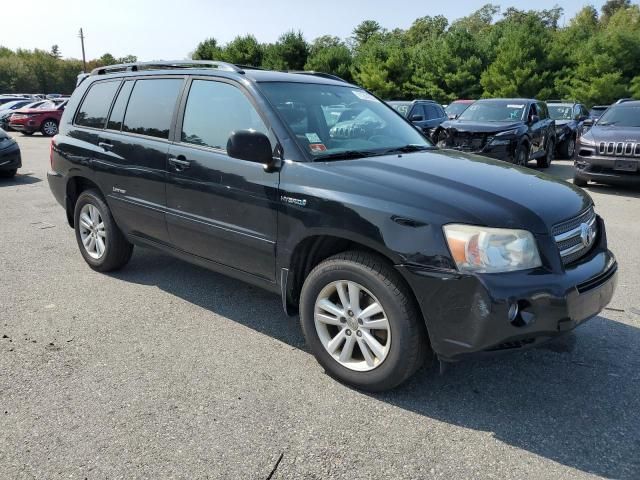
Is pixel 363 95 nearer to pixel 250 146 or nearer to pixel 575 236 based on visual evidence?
pixel 250 146

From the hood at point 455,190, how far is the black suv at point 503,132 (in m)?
7.91

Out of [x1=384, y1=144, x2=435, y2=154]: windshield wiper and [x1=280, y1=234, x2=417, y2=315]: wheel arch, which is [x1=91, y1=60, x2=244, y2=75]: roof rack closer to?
[x1=384, y1=144, x2=435, y2=154]: windshield wiper

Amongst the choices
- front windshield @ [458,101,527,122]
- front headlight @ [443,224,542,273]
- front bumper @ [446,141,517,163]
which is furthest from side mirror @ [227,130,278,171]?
front windshield @ [458,101,527,122]

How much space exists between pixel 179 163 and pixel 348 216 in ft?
5.20

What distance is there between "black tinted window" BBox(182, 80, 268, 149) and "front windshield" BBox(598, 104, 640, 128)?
879cm

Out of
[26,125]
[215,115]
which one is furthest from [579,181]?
[26,125]

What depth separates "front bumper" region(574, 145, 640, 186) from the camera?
Answer: 927cm

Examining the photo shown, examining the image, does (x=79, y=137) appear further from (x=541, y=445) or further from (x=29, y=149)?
(x=29, y=149)

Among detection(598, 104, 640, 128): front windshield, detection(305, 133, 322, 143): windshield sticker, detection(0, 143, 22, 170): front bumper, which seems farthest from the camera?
detection(0, 143, 22, 170): front bumper

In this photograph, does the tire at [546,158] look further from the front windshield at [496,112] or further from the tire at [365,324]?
the tire at [365,324]

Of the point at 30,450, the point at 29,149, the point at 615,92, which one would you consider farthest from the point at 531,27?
the point at 30,450

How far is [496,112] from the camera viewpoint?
12461 mm

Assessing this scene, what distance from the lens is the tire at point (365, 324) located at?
288cm

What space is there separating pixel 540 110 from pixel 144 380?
1262cm
